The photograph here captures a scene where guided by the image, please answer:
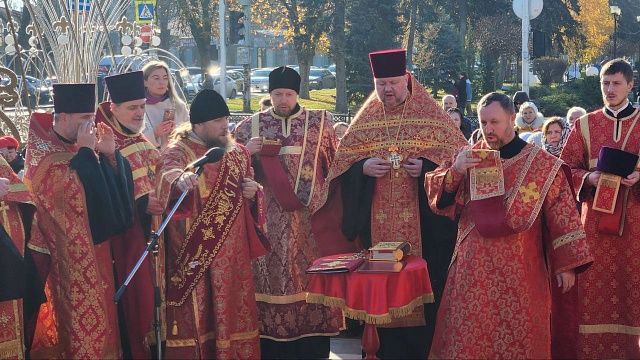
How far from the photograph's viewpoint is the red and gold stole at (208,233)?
624cm

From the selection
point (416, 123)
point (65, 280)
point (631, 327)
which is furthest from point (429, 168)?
point (65, 280)

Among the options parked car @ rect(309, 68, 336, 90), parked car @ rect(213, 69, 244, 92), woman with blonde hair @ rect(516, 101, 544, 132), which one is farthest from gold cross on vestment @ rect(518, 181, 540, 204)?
parked car @ rect(309, 68, 336, 90)

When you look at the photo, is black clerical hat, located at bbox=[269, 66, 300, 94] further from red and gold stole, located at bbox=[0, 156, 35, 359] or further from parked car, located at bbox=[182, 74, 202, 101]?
parked car, located at bbox=[182, 74, 202, 101]

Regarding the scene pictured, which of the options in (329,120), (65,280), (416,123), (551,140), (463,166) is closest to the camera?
(463,166)

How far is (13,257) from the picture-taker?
5574 mm

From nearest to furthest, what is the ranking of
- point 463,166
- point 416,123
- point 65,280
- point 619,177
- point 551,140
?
point 463,166, point 65,280, point 619,177, point 416,123, point 551,140

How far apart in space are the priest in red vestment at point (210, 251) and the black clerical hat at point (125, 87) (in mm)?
362

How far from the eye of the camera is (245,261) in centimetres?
646

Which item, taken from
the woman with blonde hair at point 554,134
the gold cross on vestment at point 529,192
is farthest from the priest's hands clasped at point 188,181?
the woman with blonde hair at point 554,134

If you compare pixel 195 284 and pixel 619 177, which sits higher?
pixel 619 177

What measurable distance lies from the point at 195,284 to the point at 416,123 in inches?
73.5

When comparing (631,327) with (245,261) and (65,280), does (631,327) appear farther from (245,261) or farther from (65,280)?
(65,280)

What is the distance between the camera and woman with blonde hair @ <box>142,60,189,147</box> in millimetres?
7527

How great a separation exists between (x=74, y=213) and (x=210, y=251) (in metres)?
0.89
